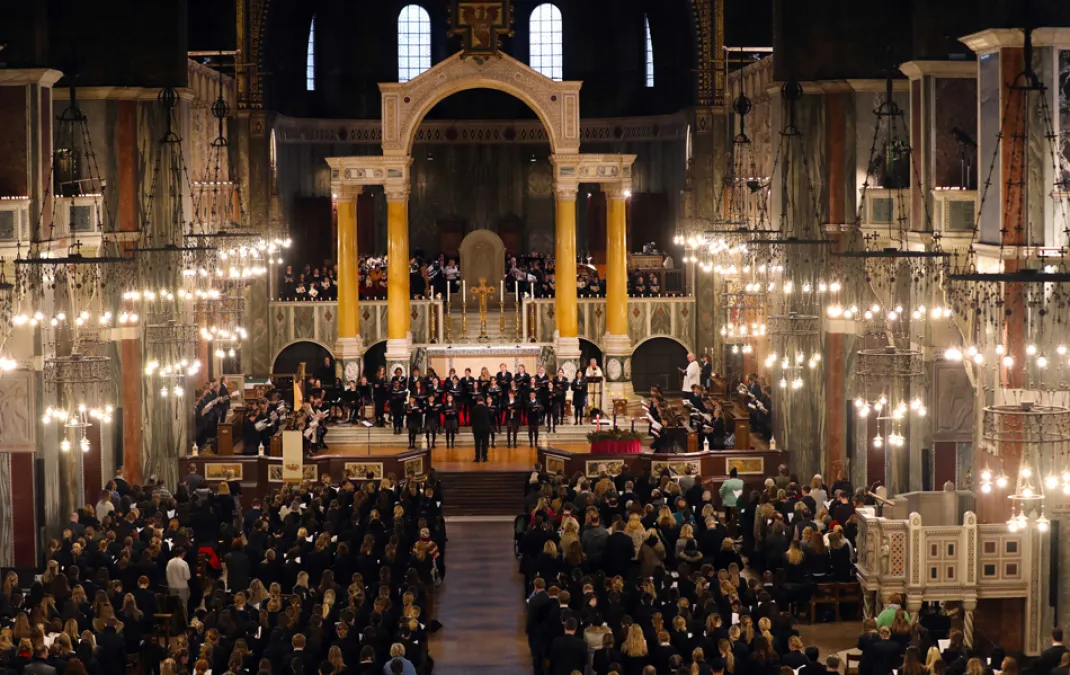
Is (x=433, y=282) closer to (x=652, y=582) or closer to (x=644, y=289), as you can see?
(x=644, y=289)

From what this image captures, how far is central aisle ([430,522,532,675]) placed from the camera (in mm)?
25094

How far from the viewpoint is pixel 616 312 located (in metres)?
44.5

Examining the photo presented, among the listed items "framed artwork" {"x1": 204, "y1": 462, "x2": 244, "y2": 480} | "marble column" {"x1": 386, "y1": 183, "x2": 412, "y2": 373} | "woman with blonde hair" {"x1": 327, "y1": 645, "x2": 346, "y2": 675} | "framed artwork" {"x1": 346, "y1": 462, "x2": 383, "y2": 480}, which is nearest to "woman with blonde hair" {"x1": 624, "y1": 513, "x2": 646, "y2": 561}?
"woman with blonde hair" {"x1": 327, "y1": 645, "x2": 346, "y2": 675}

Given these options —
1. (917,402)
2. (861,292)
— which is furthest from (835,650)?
(861,292)

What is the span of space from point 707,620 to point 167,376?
17044 millimetres

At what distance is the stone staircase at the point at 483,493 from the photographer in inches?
1405

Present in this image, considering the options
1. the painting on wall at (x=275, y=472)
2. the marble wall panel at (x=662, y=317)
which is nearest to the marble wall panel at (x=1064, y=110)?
the painting on wall at (x=275, y=472)

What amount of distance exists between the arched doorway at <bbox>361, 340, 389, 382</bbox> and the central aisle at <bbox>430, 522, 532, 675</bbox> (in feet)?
47.0

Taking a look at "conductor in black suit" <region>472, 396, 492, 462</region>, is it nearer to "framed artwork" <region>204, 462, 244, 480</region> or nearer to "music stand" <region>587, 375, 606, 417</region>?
"music stand" <region>587, 375, 606, 417</region>

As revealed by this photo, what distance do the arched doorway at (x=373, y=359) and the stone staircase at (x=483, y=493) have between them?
41.2ft

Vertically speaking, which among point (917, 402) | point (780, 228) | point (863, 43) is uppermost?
point (863, 43)

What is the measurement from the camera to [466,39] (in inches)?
1670

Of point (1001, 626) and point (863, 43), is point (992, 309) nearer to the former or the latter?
point (1001, 626)

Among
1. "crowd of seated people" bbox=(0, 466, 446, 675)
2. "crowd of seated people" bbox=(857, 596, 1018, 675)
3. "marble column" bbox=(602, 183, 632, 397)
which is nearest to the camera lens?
"crowd of seated people" bbox=(857, 596, 1018, 675)
